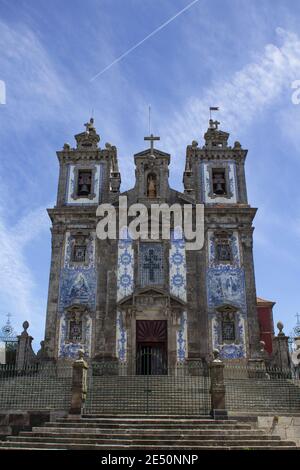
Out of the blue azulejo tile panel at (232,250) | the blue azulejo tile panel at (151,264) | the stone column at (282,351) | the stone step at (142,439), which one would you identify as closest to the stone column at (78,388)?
the stone step at (142,439)

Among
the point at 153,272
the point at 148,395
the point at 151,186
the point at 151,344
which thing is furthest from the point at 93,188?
the point at 148,395

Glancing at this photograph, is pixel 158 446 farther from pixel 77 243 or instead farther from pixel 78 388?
pixel 77 243

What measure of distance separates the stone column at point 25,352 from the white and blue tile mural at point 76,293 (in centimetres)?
131

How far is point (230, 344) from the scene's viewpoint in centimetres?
2308

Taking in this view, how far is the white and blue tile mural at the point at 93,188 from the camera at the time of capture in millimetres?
26547

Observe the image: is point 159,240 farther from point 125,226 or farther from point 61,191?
point 61,191

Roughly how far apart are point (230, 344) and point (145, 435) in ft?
36.6

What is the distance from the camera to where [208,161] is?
27.5 meters

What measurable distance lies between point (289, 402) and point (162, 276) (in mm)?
8700

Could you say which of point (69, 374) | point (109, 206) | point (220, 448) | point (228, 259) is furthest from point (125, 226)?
point (220, 448)

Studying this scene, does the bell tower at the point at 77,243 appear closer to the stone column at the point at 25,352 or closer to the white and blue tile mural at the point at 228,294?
the stone column at the point at 25,352

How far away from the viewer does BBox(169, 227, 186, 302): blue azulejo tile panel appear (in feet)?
78.2

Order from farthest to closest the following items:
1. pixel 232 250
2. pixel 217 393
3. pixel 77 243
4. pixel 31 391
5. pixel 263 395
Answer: pixel 77 243 < pixel 232 250 < pixel 263 395 < pixel 31 391 < pixel 217 393

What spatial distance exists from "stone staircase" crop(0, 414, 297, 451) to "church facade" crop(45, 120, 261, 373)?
8.61 metres
